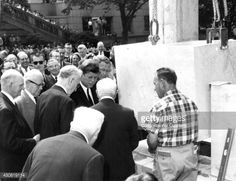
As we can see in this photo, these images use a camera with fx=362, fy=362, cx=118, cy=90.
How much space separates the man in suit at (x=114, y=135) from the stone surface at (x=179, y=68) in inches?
31.9

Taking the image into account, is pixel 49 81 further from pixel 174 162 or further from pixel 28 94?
pixel 174 162

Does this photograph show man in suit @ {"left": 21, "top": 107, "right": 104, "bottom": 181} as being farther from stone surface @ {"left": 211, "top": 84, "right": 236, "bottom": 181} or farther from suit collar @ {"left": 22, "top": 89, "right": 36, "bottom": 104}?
suit collar @ {"left": 22, "top": 89, "right": 36, "bottom": 104}

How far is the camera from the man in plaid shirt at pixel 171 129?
3.32 meters

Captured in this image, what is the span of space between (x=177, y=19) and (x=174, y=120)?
192 cm

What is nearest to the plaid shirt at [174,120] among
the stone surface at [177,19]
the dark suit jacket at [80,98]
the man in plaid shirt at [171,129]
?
the man in plaid shirt at [171,129]

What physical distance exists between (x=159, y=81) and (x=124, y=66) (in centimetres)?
136

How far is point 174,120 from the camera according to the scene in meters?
→ 3.33


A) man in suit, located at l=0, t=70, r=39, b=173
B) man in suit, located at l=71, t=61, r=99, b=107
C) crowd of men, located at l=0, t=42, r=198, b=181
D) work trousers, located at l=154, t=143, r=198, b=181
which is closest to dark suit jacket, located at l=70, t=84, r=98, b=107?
man in suit, located at l=71, t=61, r=99, b=107

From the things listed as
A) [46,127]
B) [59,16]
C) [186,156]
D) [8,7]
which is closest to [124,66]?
[46,127]

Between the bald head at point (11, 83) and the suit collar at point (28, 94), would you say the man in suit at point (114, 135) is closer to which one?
the bald head at point (11, 83)

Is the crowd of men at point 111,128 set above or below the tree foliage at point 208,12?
below

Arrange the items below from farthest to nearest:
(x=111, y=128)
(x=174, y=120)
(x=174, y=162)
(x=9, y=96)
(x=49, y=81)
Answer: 1. (x=49, y=81)
2. (x=9, y=96)
3. (x=111, y=128)
4. (x=174, y=162)
5. (x=174, y=120)

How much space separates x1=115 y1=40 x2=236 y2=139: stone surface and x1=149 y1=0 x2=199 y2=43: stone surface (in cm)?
59

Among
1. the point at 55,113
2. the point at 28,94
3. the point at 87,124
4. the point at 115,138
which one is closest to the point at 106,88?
the point at 115,138
